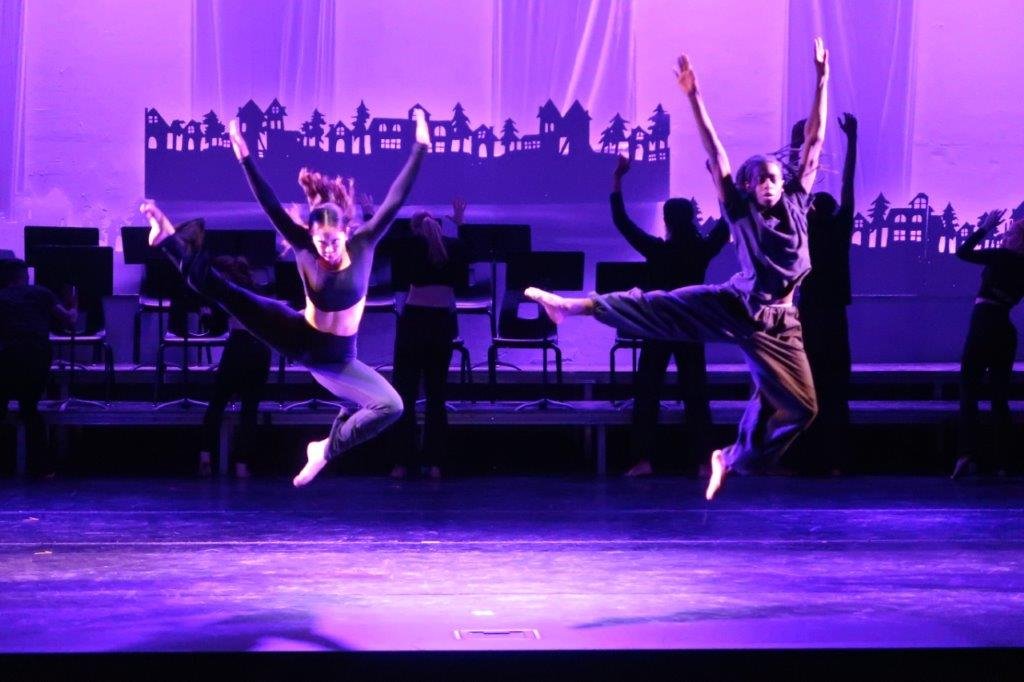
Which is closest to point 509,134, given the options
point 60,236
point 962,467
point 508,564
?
point 60,236

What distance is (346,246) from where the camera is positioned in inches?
193

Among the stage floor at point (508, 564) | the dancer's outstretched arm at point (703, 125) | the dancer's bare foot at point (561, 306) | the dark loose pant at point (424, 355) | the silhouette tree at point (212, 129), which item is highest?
the silhouette tree at point (212, 129)

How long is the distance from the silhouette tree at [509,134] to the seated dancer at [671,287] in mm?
2045

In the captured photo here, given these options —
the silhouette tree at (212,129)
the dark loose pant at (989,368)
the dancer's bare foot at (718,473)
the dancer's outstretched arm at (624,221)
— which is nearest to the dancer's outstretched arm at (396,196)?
the dancer's outstretched arm at (624,221)

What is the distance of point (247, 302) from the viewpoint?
15.9 feet

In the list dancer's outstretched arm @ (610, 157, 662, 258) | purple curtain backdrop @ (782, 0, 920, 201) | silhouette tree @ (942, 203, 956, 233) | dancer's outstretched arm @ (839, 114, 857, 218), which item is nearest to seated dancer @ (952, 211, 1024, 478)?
dancer's outstretched arm @ (839, 114, 857, 218)

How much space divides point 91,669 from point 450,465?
5174mm

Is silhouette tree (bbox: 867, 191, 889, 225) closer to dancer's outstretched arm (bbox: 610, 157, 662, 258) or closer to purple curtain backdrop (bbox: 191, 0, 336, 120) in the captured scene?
dancer's outstretched arm (bbox: 610, 157, 662, 258)

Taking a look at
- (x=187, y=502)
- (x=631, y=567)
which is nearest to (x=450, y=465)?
(x=187, y=502)

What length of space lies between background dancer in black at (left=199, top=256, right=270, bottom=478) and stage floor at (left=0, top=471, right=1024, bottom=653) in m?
0.26

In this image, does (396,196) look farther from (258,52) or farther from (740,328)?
(258,52)

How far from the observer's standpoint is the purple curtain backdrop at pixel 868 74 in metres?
9.80

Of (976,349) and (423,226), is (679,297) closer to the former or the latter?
(423,226)

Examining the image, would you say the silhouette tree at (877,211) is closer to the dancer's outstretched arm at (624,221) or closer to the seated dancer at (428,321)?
the dancer's outstretched arm at (624,221)
